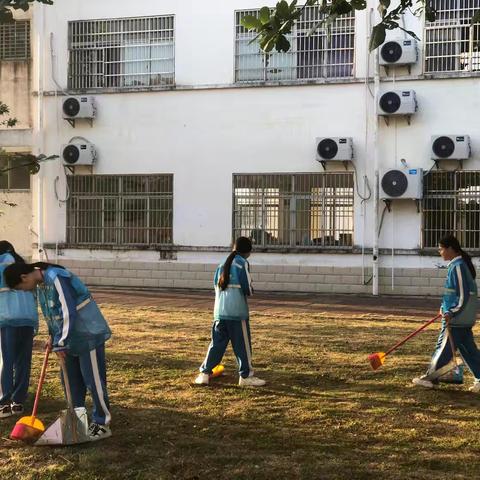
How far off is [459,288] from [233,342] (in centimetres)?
225

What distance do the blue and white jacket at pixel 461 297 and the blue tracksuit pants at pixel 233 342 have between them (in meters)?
1.95

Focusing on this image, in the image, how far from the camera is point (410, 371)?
7766mm

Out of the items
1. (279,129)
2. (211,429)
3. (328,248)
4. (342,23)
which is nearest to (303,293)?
(328,248)

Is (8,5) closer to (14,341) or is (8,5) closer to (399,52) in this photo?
(14,341)

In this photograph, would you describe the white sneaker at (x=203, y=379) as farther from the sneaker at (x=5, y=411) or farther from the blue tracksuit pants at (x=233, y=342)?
the sneaker at (x=5, y=411)

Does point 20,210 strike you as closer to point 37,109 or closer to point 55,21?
point 37,109

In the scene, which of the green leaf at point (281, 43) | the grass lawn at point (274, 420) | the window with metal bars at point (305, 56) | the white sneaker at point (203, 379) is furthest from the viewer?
the window with metal bars at point (305, 56)

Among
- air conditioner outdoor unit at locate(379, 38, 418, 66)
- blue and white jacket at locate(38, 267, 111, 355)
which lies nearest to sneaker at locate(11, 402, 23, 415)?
blue and white jacket at locate(38, 267, 111, 355)

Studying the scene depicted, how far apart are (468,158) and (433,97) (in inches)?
61.9

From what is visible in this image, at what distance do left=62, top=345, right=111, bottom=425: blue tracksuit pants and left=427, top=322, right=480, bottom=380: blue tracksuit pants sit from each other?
3.26 meters

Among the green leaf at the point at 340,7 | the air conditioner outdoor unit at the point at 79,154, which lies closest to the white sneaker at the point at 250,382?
the green leaf at the point at 340,7

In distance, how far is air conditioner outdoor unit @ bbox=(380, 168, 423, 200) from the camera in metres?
15.2

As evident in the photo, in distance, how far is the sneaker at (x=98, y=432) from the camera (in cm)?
537

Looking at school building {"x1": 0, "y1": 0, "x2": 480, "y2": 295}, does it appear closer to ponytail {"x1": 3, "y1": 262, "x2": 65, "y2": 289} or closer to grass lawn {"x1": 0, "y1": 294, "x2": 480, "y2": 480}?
grass lawn {"x1": 0, "y1": 294, "x2": 480, "y2": 480}
